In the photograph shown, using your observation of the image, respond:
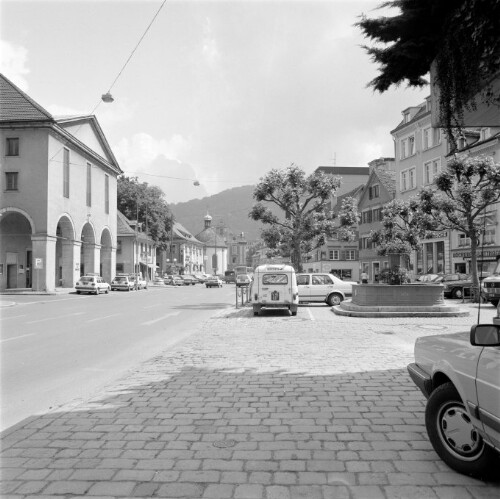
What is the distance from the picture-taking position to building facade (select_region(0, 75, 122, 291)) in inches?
→ 1545

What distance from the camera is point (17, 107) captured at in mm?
41000

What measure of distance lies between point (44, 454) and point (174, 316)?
1416cm

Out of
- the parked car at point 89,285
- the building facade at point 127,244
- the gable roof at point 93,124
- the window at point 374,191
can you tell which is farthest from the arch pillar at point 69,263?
the window at point 374,191

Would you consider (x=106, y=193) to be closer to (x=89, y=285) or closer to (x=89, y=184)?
(x=89, y=184)

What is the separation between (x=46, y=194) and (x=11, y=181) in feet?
11.4

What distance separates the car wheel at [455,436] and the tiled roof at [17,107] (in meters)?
41.2

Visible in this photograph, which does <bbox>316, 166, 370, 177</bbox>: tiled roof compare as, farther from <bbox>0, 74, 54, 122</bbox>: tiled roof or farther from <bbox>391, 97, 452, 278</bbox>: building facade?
<bbox>0, 74, 54, 122</bbox>: tiled roof

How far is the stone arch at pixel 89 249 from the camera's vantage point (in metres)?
49.4

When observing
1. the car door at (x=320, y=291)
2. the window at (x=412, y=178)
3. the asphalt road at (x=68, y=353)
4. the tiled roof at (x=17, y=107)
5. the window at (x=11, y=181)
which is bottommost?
the asphalt road at (x=68, y=353)

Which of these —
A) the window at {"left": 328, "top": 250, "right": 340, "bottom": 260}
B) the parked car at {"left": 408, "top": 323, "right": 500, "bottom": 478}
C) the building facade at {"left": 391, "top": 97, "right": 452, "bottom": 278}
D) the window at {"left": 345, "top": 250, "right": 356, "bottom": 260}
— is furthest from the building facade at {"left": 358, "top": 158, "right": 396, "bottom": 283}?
the parked car at {"left": 408, "top": 323, "right": 500, "bottom": 478}

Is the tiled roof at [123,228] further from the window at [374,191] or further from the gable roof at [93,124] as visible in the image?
the window at [374,191]

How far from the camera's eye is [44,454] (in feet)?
13.5

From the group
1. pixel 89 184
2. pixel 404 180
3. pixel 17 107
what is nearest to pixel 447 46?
pixel 17 107

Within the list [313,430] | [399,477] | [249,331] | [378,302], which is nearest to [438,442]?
[399,477]
